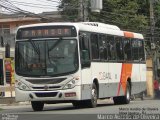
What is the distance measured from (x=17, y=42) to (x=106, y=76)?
4.99 metres

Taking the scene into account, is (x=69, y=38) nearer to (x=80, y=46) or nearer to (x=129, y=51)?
(x=80, y=46)

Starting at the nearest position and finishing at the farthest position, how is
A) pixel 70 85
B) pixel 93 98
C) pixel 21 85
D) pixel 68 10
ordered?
pixel 70 85
pixel 21 85
pixel 93 98
pixel 68 10

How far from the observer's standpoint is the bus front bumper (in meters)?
23.8

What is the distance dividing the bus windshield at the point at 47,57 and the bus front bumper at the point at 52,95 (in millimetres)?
727

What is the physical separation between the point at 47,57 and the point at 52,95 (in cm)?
156

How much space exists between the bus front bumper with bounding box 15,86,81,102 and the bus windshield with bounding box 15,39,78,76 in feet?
2.39

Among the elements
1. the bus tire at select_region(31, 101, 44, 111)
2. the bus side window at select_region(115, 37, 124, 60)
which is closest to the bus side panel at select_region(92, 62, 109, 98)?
the bus side window at select_region(115, 37, 124, 60)

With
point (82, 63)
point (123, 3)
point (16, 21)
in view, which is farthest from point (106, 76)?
point (16, 21)

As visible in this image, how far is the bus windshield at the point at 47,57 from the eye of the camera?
24.1m

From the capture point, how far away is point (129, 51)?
3116 centimetres

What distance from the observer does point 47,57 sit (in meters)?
24.2

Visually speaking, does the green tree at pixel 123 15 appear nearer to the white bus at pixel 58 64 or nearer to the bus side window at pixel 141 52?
the bus side window at pixel 141 52

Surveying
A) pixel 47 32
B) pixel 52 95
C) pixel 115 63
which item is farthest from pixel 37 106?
pixel 115 63

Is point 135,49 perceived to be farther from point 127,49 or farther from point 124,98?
point 124,98
